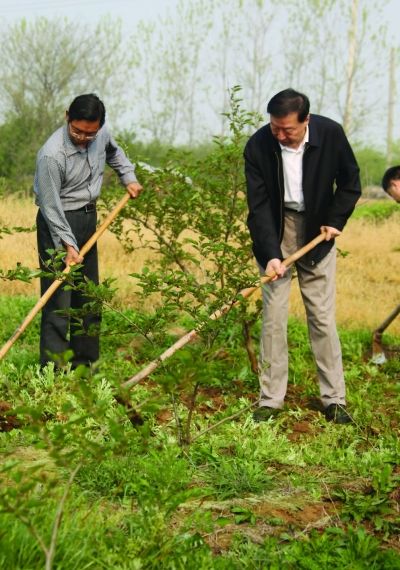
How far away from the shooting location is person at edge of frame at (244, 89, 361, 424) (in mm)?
5551

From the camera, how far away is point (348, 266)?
11906 mm

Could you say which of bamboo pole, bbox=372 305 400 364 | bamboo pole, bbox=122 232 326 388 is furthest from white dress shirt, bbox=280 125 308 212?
bamboo pole, bbox=372 305 400 364

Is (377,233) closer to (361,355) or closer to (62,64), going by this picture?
(361,355)

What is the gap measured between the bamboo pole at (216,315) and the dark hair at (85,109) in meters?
1.50

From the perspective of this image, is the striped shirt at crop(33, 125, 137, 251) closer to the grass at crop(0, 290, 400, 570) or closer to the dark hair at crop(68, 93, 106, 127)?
A: the dark hair at crop(68, 93, 106, 127)

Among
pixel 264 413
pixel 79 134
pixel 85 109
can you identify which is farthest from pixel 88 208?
pixel 264 413

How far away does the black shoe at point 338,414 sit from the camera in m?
5.73

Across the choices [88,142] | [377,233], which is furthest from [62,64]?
[88,142]

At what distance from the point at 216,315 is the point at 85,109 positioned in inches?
66.4

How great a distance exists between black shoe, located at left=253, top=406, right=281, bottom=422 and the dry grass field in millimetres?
2472

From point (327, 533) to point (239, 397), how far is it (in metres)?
2.51

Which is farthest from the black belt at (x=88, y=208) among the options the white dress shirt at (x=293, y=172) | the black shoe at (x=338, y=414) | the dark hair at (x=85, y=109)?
the black shoe at (x=338, y=414)

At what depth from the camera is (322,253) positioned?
18.6 ft

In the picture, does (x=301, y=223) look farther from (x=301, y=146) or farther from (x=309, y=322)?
(x=309, y=322)
